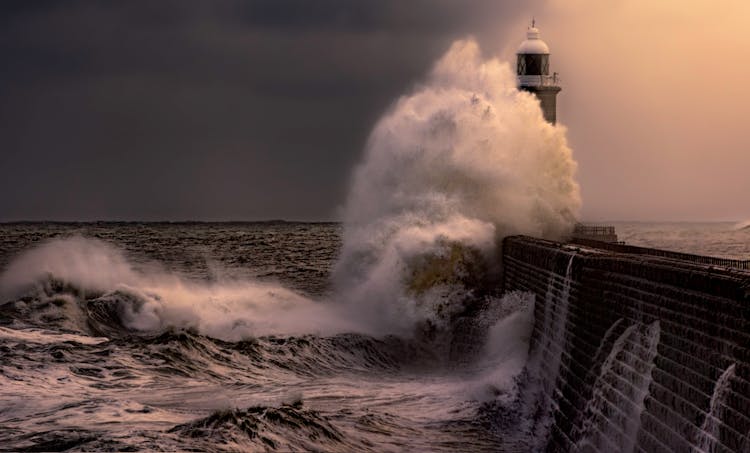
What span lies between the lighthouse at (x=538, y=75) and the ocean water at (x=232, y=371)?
11.2 m

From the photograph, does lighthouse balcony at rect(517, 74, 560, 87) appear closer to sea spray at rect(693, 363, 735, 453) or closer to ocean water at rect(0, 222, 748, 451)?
ocean water at rect(0, 222, 748, 451)

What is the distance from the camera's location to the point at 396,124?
31.4 meters

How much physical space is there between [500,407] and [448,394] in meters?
1.53

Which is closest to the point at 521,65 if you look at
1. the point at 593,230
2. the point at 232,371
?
the point at 593,230

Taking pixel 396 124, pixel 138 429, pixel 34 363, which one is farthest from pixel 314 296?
pixel 138 429

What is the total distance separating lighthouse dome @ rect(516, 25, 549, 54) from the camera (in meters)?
39.2

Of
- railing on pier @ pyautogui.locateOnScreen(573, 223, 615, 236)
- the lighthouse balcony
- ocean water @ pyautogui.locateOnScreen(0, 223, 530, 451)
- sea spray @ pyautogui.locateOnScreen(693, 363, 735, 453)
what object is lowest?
ocean water @ pyautogui.locateOnScreen(0, 223, 530, 451)

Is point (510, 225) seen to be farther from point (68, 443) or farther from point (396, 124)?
point (68, 443)

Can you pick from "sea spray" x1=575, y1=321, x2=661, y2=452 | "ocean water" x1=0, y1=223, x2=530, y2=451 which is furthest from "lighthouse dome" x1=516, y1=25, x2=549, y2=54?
"sea spray" x1=575, y1=321, x2=661, y2=452

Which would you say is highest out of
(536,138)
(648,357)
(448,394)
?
(536,138)

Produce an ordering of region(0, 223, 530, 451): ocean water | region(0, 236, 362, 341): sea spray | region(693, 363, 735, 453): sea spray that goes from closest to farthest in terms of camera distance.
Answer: region(693, 363, 735, 453): sea spray
region(0, 223, 530, 451): ocean water
region(0, 236, 362, 341): sea spray

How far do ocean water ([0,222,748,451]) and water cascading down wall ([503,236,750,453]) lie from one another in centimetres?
122

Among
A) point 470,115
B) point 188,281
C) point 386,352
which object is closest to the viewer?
point 386,352

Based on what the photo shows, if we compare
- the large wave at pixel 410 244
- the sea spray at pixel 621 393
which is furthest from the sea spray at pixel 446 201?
the sea spray at pixel 621 393
